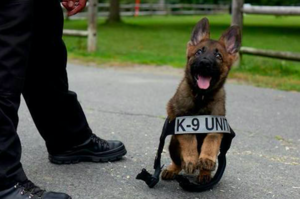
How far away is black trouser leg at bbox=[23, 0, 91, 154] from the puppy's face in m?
0.93

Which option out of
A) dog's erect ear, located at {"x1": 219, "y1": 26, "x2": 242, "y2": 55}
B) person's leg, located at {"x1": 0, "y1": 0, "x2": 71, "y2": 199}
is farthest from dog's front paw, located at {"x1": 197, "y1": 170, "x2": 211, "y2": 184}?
person's leg, located at {"x1": 0, "y1": 0, "x2": 71, "y2": 199}

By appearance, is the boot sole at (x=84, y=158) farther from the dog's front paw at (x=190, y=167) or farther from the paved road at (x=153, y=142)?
the dog's front paw at (x=190, y=167)

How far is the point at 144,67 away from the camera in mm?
10148

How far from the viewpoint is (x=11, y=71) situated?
2879mm

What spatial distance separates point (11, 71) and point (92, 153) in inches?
54.2

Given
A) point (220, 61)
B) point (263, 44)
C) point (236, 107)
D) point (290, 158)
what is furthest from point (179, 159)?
point (263, 44)

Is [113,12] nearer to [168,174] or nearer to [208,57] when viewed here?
[168,174]

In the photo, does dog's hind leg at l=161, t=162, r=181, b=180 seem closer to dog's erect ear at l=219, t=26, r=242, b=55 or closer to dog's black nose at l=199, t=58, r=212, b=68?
dog's black nose at l=199, t=58, r=212, b=68

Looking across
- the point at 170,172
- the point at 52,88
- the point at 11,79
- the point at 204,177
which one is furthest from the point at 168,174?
the point at 11,79

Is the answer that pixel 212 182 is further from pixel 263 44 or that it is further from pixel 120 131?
pixel 263 44

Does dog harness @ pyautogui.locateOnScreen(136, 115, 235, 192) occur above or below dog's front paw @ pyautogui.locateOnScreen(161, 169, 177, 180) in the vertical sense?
above

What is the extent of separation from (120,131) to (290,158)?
1758 mm

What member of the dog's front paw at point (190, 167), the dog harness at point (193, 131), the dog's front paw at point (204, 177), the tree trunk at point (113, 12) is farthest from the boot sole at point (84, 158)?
the tree trunk at point (113, 12)

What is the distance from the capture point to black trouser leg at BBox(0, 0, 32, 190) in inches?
112
